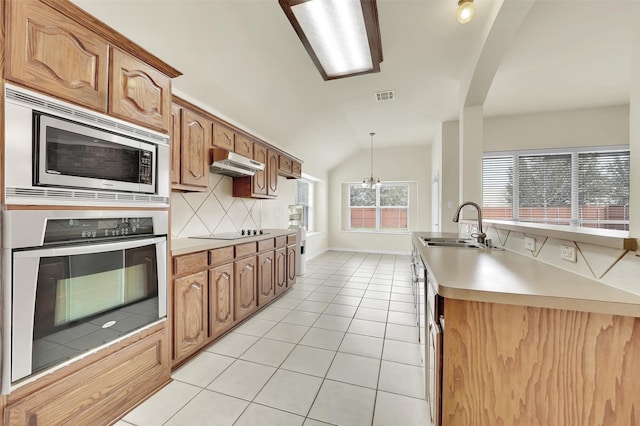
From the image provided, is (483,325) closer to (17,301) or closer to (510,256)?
(510,256)

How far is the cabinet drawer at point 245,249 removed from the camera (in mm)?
2660

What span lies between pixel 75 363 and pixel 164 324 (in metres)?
0.50

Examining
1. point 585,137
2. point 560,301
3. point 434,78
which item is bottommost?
point 560,301

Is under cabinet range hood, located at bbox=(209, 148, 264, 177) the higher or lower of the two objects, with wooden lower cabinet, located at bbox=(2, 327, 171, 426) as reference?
higher

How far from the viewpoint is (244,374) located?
1.91 metres

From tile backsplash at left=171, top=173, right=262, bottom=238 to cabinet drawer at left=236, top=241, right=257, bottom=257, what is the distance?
0.61 metres

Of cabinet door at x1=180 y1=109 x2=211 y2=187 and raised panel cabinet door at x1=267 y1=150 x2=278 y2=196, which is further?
raised panel cabinet door at x1=267 y1=150 x2=278 y2=196

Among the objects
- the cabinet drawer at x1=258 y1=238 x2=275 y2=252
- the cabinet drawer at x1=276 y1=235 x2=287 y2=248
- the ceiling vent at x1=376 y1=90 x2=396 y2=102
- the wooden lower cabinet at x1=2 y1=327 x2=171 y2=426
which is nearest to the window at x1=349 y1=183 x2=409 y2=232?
the ceiling vent at x1=376 y1=90 x2=396 y2=102

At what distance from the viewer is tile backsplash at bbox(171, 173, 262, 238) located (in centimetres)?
269

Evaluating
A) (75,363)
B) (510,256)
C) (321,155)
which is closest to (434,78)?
(510,256)

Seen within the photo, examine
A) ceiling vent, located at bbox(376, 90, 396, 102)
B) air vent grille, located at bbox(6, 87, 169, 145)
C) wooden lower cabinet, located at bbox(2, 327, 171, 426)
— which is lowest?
wooden lower cabinet, located at bbox(2, 327, 171, 426)

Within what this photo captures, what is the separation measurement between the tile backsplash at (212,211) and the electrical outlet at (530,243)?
116 inches

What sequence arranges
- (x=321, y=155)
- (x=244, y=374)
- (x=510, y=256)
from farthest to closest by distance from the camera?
(x=321, y=155), (x=244, y=374), (x=510, y=256)

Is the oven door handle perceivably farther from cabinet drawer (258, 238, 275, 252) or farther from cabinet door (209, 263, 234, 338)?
cabinet drawer (258, 238, 275, 252)
